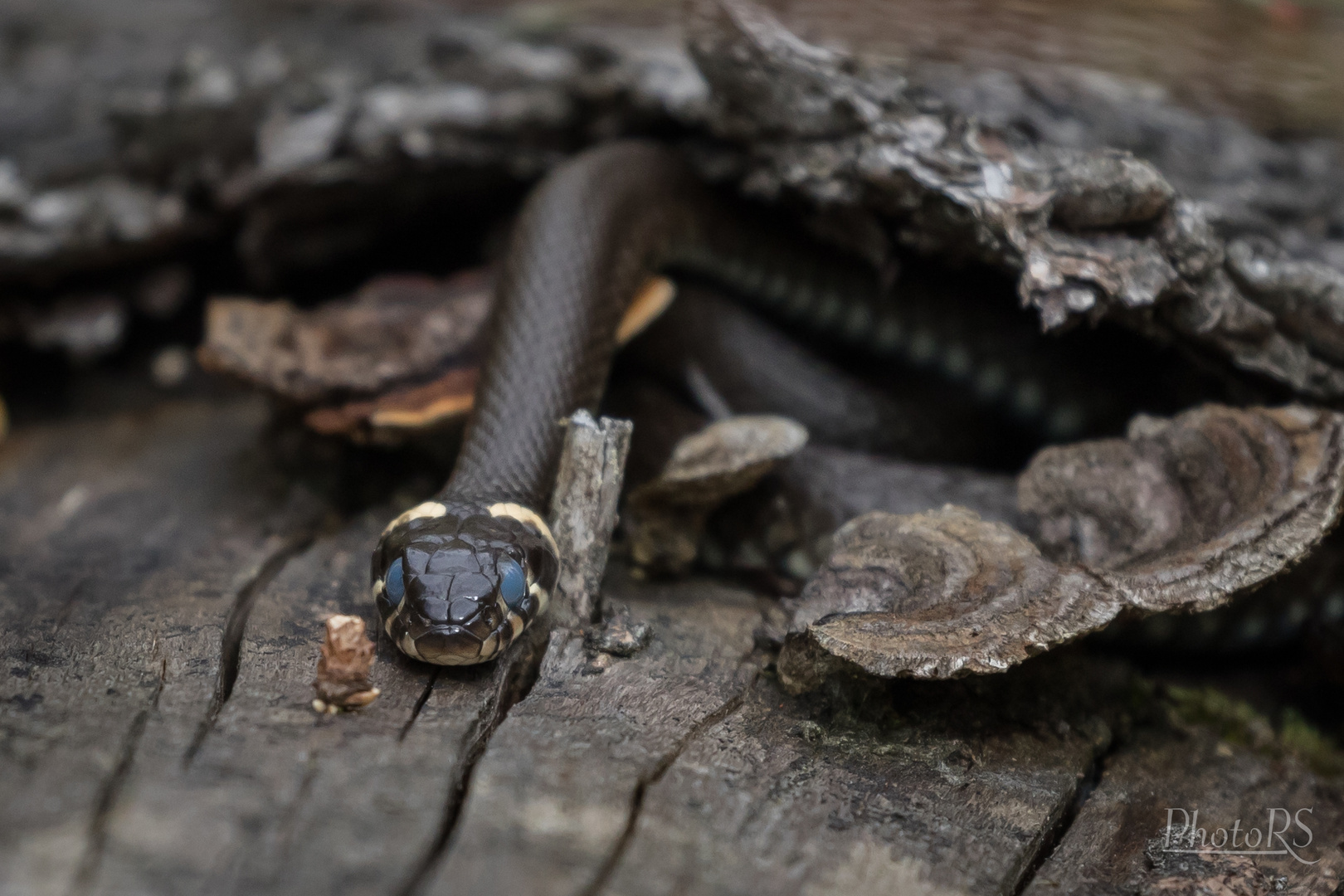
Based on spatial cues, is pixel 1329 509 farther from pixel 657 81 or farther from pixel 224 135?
pixel 224 135

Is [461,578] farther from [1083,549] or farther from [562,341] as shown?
[1083,549]

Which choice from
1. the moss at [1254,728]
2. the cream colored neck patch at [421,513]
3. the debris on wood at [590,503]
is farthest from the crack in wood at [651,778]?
the moss at [1254,728]

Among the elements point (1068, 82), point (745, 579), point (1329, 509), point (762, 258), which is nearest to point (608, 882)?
point (745, 579)

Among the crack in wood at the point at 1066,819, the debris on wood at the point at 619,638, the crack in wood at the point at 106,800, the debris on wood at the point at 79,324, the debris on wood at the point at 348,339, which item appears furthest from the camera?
the debris on wood at the point at 79,324

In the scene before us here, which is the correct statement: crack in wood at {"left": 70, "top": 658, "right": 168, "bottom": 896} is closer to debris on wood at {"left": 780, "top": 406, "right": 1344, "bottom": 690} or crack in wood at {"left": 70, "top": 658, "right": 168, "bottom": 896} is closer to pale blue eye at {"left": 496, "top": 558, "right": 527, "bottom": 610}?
pale blue eye at {"left": 496, "top": 558, "right": 527, "bottom": 610}

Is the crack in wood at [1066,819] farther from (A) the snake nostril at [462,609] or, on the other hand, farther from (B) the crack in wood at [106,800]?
(B) the crack in wood at [106,800]

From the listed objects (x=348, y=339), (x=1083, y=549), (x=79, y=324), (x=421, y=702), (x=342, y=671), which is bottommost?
(x=79, y=324)

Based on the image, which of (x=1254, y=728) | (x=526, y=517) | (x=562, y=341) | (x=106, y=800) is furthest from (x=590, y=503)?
(x=1254, y=728)
